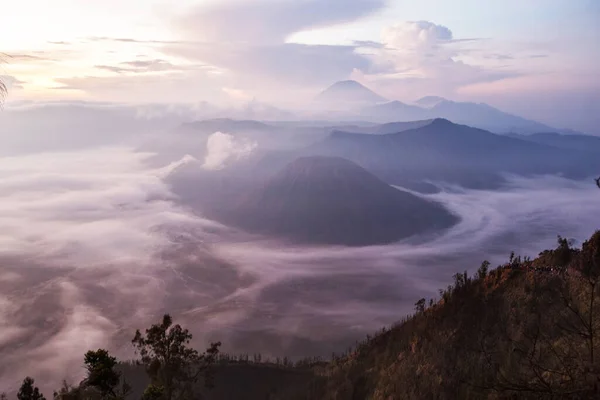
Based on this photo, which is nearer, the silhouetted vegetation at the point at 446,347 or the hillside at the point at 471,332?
the silhouetted vegetation at the point at 446,347

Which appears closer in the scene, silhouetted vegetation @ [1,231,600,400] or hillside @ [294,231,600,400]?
silhouetted vegetation @ [1,231,600,400]

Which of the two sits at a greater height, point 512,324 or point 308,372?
point 512,324

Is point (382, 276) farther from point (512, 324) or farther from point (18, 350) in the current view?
point (512, 324)

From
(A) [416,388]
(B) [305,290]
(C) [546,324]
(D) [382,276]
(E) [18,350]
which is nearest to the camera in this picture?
(C) [546,324]

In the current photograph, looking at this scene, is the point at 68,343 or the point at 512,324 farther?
the point at 68,343

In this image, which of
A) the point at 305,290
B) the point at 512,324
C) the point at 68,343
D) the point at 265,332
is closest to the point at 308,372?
the point at 512,324

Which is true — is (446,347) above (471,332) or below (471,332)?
below

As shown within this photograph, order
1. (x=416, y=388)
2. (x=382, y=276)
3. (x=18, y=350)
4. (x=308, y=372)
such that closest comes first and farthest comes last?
1. (x=416, y=388)
2. (x=308, y=372)
3. (x=18, y=350)
4. (x=382, y=276)

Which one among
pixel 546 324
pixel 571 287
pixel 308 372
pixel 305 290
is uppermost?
pixel 305 290

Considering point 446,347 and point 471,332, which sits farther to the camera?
point 471,332
